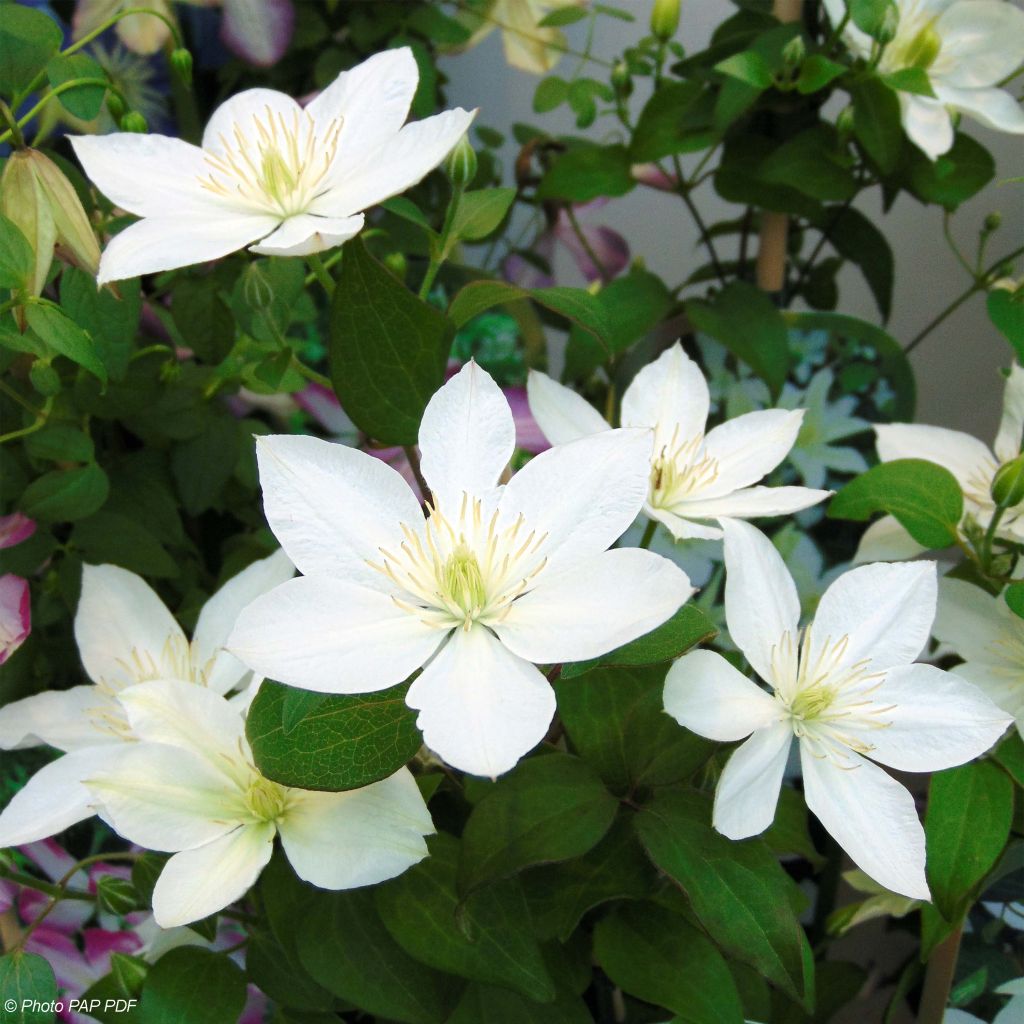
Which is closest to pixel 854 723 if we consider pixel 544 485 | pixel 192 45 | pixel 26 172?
pixel 544 485

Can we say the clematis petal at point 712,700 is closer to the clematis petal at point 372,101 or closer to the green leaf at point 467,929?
the green leaf at point 467,929


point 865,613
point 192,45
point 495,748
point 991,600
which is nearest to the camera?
point 495,748

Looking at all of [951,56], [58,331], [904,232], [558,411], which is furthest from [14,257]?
[904,232]

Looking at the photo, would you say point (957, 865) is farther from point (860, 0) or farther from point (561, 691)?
point (860, 0)

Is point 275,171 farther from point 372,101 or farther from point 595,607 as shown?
point 595,607

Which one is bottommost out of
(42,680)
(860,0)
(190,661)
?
(42,680)

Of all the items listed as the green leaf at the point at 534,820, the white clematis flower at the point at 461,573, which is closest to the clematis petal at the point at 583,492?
the white clematis flower at the point at 461,573
